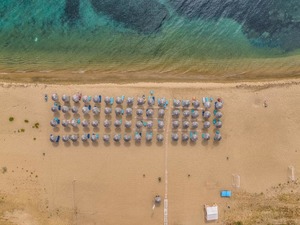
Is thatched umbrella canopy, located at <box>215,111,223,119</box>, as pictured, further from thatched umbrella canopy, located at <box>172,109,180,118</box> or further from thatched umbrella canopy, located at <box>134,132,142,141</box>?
thatched umbrella canopy, located at <box>134,132,142,141</box>

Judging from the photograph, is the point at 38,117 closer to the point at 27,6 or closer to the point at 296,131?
the point at 27,6

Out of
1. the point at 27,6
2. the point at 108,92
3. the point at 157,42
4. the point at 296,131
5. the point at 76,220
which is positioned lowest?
the point at 76,220

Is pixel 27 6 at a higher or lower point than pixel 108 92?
higher

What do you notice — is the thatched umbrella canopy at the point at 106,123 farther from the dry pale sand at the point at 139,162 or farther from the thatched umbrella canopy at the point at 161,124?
the thatched umbrella canopy at the point at 161,124

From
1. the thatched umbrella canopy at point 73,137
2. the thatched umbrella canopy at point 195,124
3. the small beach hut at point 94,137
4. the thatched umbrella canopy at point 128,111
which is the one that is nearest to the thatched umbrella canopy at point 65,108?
the thatched umbrella canopy at point 73,137

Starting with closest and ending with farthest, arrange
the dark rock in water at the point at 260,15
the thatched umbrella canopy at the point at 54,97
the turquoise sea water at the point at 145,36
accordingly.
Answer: the thatched umbrella canopy at the point at 54,97
the turquoise sea water at the point at 145,36
the dark rock in water at the point at 260,15

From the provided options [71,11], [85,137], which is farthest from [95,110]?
[71,11]

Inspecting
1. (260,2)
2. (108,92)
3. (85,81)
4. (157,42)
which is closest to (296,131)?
(260,2)
